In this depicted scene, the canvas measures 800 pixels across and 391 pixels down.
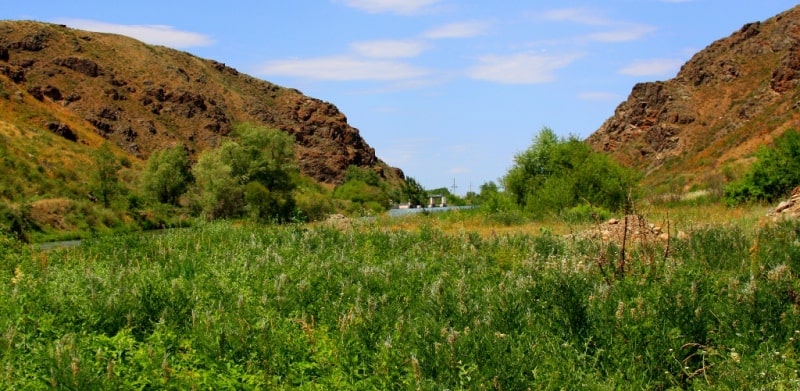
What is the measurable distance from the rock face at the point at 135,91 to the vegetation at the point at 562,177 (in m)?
65.2

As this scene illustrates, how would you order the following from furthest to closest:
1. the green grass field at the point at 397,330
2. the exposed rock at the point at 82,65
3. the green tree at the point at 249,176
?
the exposed rock at the point at 82,65
the green tree at the point at 249,176
the green grass field at the point at 397,330

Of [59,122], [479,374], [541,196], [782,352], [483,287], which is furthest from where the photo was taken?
[59,122]

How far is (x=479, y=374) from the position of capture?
4977 mm

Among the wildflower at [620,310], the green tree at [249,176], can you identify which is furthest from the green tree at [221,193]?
the wildflower at [620,310]

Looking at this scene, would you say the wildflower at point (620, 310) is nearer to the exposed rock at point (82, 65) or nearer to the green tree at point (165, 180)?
the green tree at point (165, 180)

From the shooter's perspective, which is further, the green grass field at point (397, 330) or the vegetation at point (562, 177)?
the vegetation at point (562, 177)

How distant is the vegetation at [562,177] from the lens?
3759 cm

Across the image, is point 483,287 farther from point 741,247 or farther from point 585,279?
point 741,247

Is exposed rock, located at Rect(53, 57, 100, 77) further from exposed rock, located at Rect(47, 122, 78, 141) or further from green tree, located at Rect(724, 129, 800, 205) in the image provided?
green tree, located at Rect(724, 129, 800, 205)

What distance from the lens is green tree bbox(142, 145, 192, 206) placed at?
67.4 meters

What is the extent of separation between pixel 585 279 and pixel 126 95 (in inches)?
4978

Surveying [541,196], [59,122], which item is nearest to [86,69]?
[59,122]

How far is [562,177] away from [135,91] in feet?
336

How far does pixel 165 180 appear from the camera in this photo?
67688 mm
